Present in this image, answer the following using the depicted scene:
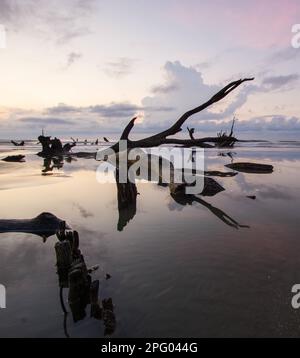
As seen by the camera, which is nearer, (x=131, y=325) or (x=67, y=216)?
(x=131, y=325)

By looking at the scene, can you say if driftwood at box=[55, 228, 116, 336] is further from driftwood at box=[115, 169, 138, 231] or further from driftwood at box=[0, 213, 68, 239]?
driftwood at box=[115, 169, 138, 231]

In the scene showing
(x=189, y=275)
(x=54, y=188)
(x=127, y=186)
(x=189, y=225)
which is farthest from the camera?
(x=54, y=188)

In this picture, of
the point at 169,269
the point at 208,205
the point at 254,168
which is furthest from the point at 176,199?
the point at 254,168

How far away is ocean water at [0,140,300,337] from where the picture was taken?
5.32m

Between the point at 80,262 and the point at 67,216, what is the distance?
Answer: 6.29 metres

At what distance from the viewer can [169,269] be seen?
24.2ft

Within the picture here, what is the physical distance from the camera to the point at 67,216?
474 inches

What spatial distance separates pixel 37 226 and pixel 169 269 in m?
4.74

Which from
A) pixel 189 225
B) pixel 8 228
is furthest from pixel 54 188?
pixel 189 225

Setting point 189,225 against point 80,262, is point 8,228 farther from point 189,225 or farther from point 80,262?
point 189,225

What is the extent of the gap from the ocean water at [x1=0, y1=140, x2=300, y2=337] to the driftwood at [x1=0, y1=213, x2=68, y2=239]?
34 cm

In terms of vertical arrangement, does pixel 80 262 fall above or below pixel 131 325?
above
